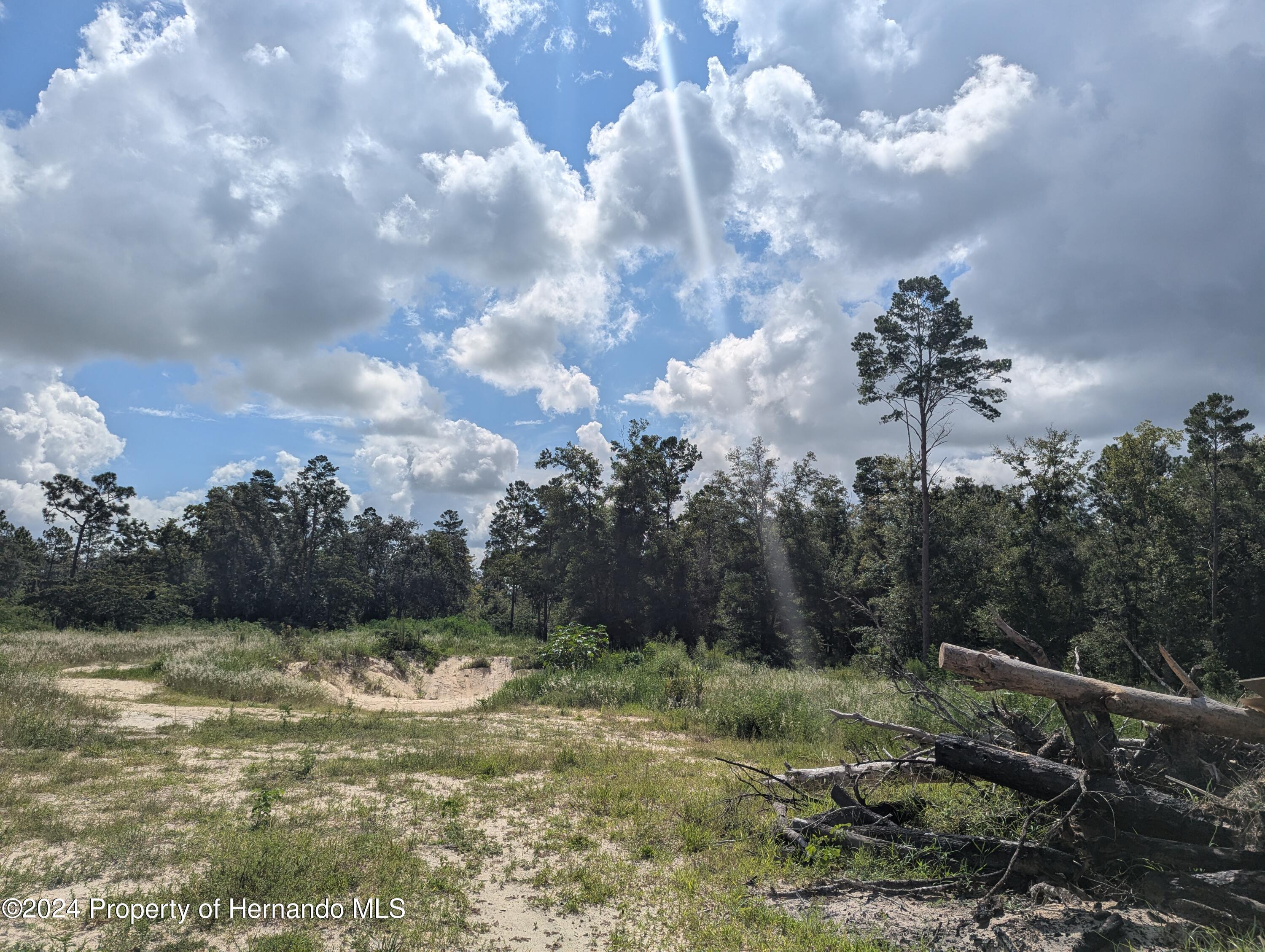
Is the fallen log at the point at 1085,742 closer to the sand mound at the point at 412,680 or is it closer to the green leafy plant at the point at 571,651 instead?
the sand mound at the point at 412,680

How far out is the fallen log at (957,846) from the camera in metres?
4.61

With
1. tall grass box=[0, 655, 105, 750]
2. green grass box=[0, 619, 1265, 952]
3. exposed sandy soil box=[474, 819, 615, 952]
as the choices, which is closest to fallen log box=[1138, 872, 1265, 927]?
green grass box=[0, 619, 1265, 952]

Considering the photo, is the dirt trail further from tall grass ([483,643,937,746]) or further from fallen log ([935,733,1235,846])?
fallen log ([935,733,1235,846])

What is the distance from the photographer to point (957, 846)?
5.03 m

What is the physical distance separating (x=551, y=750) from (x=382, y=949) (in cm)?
615

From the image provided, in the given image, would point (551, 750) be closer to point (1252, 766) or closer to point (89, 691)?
Result: point (1252, 766)

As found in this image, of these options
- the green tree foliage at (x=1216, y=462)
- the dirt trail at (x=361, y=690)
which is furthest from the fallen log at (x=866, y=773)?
the green tree foliage at (x=1216, y=462)

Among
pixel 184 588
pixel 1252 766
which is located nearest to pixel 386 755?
pixel 1252 766

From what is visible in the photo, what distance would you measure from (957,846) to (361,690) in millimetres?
21576

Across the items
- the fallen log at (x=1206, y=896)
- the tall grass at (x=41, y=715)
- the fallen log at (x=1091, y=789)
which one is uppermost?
the fallen log at (x=1091, y=789)

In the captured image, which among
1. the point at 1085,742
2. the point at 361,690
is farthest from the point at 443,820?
the point at 361,690

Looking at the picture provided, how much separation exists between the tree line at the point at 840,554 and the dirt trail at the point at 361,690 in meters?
8.27

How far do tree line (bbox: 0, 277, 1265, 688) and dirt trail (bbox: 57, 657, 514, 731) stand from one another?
8.27 m

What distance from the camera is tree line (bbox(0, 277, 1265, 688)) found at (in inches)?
914
